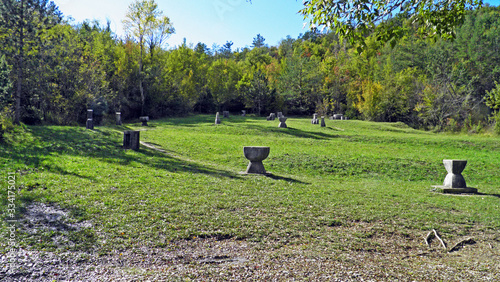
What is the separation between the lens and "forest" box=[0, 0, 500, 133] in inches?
928

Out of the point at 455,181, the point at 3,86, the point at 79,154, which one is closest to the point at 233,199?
the point at 79,154

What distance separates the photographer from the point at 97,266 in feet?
15.0

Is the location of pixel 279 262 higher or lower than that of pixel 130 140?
lower

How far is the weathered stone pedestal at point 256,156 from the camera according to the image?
12.2 m

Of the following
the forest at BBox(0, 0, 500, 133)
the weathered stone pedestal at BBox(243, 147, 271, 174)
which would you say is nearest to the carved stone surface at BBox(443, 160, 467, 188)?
the weathered stone pedestal at BBox(243, 147, 271, 174)

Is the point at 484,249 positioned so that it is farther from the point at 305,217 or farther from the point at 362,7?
the point at 362,7

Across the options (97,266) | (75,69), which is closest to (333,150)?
(97,266)

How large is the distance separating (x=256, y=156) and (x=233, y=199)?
13.3 feet

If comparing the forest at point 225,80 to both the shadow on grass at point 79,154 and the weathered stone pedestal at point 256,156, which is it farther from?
the weathered stone pedestal at point 256,156

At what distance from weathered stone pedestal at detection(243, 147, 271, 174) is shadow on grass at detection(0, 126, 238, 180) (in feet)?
2.92

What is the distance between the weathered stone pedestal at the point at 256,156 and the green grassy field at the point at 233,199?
68 cm

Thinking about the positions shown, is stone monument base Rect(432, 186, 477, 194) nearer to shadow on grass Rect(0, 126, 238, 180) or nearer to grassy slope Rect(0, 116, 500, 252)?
grassy slope Rect(0, 116, 500, 252)

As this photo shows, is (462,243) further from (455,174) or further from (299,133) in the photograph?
(299,133)

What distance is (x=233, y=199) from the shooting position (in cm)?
→ 839
